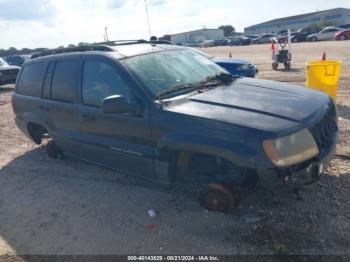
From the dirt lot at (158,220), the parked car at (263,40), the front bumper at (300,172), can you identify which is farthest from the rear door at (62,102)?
the parked car at (263,40)

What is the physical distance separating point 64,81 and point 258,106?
2.74m

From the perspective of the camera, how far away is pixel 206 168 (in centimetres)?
371

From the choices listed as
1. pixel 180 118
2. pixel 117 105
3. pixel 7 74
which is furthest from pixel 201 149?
pixel 7 74

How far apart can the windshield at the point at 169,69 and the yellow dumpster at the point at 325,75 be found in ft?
10.1

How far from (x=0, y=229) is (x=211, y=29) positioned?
102459 millimetres

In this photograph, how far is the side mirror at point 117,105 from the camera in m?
3.63

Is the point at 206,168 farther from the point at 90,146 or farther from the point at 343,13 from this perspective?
the point at 343,13

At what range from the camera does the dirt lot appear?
3.22 m

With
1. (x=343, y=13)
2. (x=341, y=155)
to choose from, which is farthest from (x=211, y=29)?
(x=341, y=155)

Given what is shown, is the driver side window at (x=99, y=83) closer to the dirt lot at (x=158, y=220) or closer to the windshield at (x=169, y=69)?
the windshield at (x=169, y=69)

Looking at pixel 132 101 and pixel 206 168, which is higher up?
pixel 132 101

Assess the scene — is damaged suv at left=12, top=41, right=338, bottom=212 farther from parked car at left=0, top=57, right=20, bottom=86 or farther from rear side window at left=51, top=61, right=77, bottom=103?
parked car at left=0, top=57, right=20, bottom=86

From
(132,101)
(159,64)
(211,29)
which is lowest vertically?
(211,29)

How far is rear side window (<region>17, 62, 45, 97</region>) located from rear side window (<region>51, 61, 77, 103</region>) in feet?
1.38
